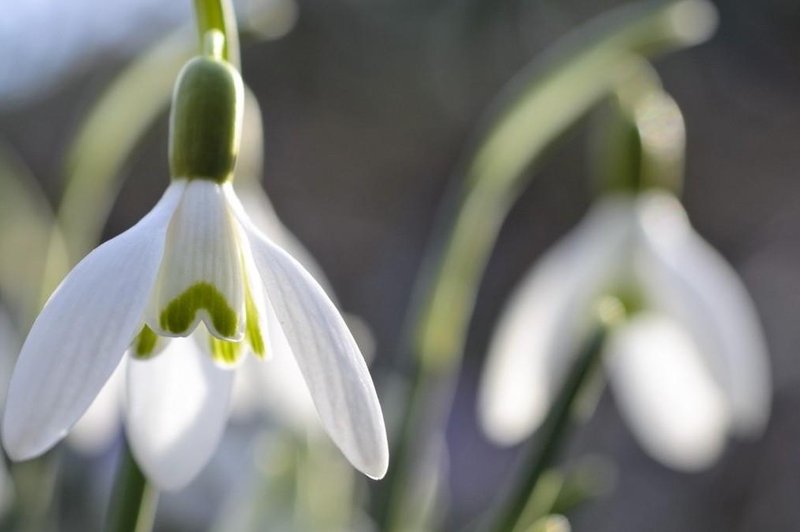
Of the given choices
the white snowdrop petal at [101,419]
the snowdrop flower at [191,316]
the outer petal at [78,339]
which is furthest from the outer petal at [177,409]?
the white snowdrop petal at [101,419]

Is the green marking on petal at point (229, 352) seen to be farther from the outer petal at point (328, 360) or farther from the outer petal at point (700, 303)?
the outer petal at point (700, 303)

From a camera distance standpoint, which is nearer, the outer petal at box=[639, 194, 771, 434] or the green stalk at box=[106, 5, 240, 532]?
the green stalk at box=[106, 5, 240, 532]

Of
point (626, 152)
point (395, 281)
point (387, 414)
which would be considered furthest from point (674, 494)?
point (626, 152)

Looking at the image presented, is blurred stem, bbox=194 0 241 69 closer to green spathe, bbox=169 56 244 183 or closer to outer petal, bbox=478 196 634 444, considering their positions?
green spathe, bbox=169 56 244 183

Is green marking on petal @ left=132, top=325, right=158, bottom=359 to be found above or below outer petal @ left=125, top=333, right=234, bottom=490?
above

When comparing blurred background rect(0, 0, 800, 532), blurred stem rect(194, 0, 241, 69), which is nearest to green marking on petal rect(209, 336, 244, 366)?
blurred stem rect(194, 0, 241, 69)

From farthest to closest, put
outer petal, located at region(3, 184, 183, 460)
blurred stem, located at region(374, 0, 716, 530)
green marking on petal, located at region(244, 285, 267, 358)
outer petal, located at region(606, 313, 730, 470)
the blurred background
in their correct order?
the blurred background, outer petal, located at region(606, 313, 730, 470), blurred stem, located at region(374, 0, 716, 530), green marking on petal, located at region(244, 285, 267, 358), outer petal, located at region(3, 184, 183, 460)

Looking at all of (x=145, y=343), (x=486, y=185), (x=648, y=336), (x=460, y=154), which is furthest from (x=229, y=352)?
(x=460, y=154)

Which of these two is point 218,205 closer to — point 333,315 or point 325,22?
point 333,315
